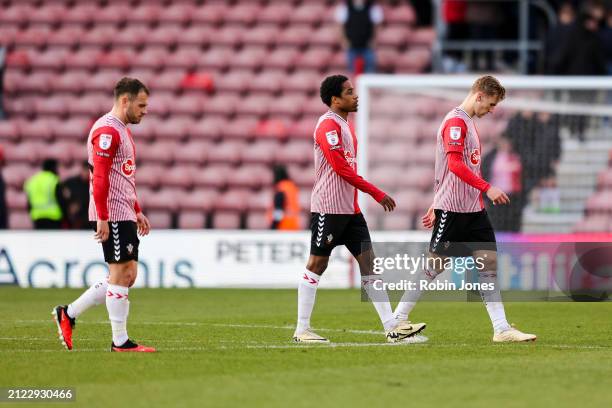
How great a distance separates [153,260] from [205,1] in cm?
843

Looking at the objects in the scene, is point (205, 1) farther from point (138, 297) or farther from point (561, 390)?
point (561, 390)

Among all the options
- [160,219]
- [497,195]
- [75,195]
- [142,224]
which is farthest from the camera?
[160,219]

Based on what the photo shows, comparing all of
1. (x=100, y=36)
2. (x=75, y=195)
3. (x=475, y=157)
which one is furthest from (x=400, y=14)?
(x=475, y=157)

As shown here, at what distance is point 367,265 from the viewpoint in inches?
410

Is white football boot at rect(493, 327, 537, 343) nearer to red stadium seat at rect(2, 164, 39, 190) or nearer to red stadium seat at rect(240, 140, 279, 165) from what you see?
red stadium seat at rect(240, 140, 279, 165)

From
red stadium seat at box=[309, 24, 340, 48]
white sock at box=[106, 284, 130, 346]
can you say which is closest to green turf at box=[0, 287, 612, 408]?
white sock at box=[106, 284, 130, 346]

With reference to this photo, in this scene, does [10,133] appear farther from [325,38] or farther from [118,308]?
[118,308]

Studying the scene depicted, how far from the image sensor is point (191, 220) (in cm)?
2205

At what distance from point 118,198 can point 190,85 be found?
14567 mm

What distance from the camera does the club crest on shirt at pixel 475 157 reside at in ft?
34.2

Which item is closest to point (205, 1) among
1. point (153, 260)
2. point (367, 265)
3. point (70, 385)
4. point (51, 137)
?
point (51, 137)

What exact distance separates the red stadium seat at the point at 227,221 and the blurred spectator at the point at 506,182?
5080 mm

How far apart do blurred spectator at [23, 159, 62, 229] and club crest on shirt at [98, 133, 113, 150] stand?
10.3 m

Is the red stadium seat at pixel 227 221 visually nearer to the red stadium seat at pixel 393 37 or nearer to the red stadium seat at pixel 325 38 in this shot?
the red stadium seat at pixel 325 38
